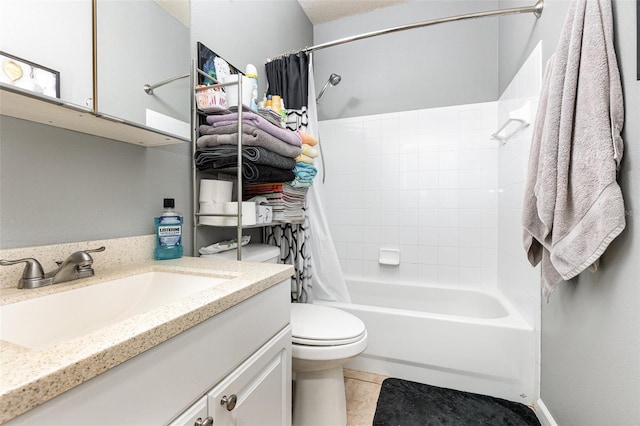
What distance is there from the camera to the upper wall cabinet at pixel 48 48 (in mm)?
618

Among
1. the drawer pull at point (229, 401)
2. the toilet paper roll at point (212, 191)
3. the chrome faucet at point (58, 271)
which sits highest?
the toilet paper roll at point (212, 191)

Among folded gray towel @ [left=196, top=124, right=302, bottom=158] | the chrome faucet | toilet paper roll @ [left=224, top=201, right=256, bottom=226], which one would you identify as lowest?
the chrome faucet

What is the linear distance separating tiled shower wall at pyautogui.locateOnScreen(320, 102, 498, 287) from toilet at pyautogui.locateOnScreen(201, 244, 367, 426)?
1.05 metres

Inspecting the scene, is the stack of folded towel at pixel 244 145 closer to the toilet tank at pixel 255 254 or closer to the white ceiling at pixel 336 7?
the toilet tank at pixel 255 254

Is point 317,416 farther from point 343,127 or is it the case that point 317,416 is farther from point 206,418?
point 343,127

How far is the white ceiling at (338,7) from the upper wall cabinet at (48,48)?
1.82 meters

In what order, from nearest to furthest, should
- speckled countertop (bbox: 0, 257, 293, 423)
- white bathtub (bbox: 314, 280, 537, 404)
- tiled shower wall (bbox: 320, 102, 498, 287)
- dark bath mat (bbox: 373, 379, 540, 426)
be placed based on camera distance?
speckled countertop (bbox: 0, 257, 293, 423), dark bath mat (bbox: 373, 379, 540, 426), white bathtub (bbox: 314, 280, 537, 404), tiled shower wall (bbox: 320, 102, 498, 287)

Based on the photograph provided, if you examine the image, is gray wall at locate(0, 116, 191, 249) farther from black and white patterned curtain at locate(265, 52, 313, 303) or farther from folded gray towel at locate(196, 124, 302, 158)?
black and white patterned curtain at locate(265, 52, 313, 303)

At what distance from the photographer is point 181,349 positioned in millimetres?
507

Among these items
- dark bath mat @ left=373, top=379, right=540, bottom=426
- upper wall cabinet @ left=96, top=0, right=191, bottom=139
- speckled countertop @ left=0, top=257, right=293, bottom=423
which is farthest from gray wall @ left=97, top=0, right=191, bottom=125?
dark bath mat @ left=373, top=379, right=540, bottom=426

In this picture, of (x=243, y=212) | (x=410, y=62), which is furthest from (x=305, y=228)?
(x=410, y=62)

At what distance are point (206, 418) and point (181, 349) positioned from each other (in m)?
0.18

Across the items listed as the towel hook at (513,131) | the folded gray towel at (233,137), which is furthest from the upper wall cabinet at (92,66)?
the towel hook at (513,131)

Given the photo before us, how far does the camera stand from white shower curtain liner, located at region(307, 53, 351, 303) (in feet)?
5.43
